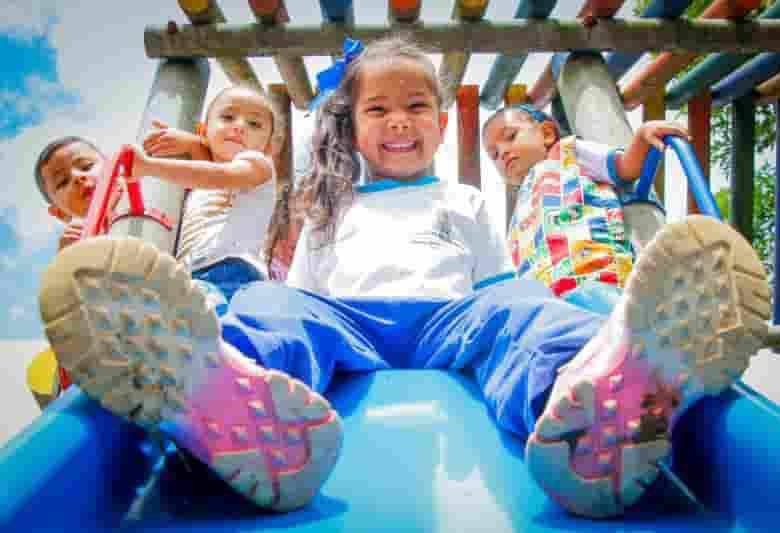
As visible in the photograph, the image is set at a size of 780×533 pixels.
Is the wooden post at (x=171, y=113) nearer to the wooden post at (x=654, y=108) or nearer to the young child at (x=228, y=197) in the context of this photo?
the young child at (x=228, y=197)

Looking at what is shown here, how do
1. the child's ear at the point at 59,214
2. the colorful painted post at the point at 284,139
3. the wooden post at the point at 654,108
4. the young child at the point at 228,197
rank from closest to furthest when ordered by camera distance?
the young child at the point at 228,197, the child's ear at the point at 59,214, the colorful painted post at the point at 284,139, the wooden post at the point at 654,108

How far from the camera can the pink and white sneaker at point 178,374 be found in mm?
631

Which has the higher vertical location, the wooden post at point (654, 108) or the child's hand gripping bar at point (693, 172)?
the wooden post at point (654, 108)

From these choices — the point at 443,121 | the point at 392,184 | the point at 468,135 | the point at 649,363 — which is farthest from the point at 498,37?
the point at 649,363

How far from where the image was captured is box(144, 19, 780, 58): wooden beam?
7.55ft

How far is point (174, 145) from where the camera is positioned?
6.30 ft

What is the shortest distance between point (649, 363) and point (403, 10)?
1914 mm

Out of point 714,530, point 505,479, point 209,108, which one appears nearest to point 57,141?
point 209,108

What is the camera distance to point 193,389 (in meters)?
0.68

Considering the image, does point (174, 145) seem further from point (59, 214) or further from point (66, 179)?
point (59, 214)

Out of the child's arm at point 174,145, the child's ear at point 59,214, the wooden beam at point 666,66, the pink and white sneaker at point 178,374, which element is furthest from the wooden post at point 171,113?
the wooden beam at point 666,66

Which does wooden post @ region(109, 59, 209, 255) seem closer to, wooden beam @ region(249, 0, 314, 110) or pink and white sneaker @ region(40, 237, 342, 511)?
wooden beam @ region(249, 0, 314, 110)

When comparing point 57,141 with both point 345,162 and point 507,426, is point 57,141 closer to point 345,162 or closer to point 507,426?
point 345,162

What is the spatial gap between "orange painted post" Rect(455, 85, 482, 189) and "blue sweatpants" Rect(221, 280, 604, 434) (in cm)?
165
